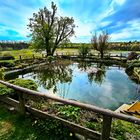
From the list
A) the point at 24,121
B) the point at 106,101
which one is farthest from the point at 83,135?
the point at 106,101

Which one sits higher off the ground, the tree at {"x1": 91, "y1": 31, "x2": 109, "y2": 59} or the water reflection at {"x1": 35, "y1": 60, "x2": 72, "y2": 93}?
the tree at {"x1": 91, "y1": 31, "x2": 109, "y2": 59}

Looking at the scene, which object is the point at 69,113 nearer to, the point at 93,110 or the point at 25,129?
the point at 25,129

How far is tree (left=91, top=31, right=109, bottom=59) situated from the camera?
2588cm

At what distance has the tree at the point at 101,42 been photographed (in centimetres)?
2588

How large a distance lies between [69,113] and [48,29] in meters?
24.0

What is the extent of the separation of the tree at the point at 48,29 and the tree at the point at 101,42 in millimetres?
5232

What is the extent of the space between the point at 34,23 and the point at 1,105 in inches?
929

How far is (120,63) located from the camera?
76.1ft

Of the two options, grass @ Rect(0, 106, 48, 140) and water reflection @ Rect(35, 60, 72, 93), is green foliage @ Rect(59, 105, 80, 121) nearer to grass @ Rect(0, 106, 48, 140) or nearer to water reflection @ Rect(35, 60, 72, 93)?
grass @ Rect(0, 106, 48, 140)

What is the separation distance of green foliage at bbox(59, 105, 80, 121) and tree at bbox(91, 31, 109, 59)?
2275 cm

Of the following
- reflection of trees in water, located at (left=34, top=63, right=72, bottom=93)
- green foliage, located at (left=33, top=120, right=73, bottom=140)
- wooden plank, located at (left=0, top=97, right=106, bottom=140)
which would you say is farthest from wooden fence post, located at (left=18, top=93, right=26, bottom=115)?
reflection of trees in water, located at (left=34, top=63, right=72, bottom=93)

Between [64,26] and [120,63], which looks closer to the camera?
[120,63]

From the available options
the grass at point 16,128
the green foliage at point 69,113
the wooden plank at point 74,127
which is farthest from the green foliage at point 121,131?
the grass at point 16,128

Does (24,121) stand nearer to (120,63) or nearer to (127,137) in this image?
(127,137)
